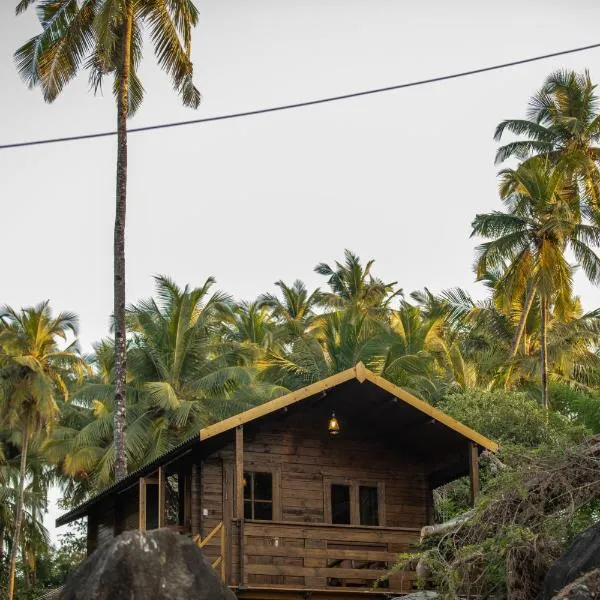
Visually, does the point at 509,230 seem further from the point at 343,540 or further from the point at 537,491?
the point at 537,491

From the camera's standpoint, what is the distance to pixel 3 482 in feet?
139

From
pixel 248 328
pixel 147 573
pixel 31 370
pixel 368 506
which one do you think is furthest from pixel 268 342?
pixel 147 573

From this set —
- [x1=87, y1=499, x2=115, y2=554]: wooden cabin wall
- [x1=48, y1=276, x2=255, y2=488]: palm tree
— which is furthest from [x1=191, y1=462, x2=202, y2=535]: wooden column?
[x1=48, y1=276, x2=255, y2=488]: palm tree

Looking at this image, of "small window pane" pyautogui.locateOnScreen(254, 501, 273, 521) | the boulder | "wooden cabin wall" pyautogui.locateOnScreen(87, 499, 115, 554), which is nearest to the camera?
the boulder

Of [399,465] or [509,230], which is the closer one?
[399,465]

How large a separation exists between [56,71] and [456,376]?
58.7 ft

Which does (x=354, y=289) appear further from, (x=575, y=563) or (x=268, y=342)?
(x=575, y=563)

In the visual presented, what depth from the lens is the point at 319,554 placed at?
779 inches

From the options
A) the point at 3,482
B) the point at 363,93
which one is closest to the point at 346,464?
the point at 363,93

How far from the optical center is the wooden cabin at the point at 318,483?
64.3ft

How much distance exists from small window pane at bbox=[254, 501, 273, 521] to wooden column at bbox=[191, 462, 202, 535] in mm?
980

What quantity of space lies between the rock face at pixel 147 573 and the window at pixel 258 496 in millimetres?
5181

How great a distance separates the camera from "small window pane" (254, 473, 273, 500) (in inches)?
848

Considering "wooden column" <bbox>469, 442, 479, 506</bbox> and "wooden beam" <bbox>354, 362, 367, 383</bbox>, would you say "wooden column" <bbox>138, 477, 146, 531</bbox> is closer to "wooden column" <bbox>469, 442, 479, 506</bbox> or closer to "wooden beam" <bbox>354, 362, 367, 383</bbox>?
"wooden beam" <bbox>354, 362, 367, 383</bbox>
